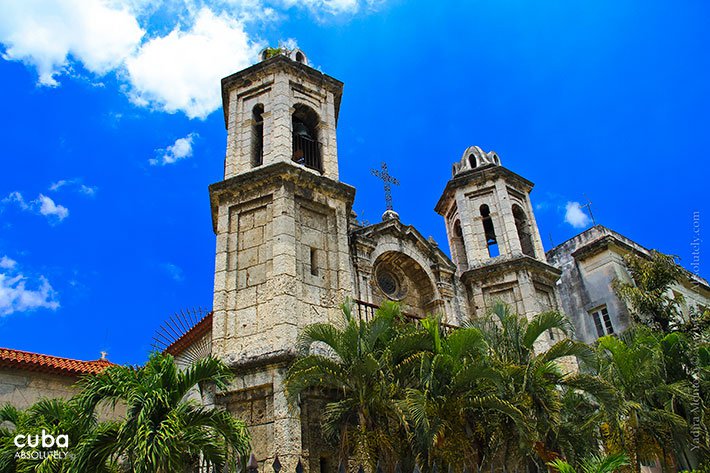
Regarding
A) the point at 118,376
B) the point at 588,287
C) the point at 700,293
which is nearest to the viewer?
the point at 118,376

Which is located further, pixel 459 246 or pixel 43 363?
pixel 459 246

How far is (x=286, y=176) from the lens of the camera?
1506 centimetres

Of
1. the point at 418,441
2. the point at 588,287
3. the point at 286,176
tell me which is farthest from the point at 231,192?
the point at 588,287

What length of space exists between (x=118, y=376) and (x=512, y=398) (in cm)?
692

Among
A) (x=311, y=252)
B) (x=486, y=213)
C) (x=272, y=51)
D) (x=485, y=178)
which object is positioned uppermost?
(x=272, y=51)

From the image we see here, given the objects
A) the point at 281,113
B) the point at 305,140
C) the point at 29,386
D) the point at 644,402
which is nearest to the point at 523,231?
the point at 644,402

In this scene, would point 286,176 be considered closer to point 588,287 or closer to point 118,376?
point 118,376

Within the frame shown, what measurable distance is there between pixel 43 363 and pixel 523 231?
15.3 metres

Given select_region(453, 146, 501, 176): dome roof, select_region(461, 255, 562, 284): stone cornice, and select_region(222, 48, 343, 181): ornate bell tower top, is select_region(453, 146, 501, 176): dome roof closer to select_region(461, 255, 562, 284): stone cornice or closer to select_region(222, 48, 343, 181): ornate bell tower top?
select_region(461, 255, 562, 284): stone cornice

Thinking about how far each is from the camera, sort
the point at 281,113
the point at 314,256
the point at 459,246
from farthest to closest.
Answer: the point at 459,246, the point at 281,113, the point at 314,256

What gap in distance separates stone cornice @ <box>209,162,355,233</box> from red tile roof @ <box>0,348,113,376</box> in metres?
5.68

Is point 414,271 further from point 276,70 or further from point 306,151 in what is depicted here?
point 276,70

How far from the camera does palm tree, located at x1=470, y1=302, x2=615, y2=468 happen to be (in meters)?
11.6

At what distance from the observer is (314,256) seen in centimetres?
1486
